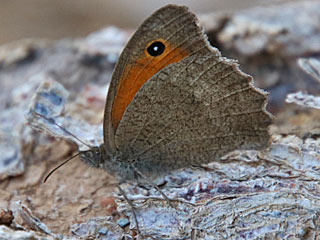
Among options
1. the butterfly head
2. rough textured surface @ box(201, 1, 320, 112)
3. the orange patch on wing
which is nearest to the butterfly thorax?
the butterfly head

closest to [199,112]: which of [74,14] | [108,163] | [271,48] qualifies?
[108,163]

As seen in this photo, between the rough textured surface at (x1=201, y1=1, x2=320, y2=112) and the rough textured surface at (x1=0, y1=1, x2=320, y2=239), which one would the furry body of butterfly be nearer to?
the rough textured surface at (x1=0, y1=1, x2=320, y2=239)

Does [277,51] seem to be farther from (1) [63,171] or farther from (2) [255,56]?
(1) [63,171]

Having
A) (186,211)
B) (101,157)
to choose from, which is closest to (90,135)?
(101,157)

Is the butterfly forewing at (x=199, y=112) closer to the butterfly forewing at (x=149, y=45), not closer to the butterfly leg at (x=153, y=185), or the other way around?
the butterfly forewing at (x=149, y=45)

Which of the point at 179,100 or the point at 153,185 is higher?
Result: the point at 179,100

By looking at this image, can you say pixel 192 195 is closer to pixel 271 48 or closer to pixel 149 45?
pixel 149 45
